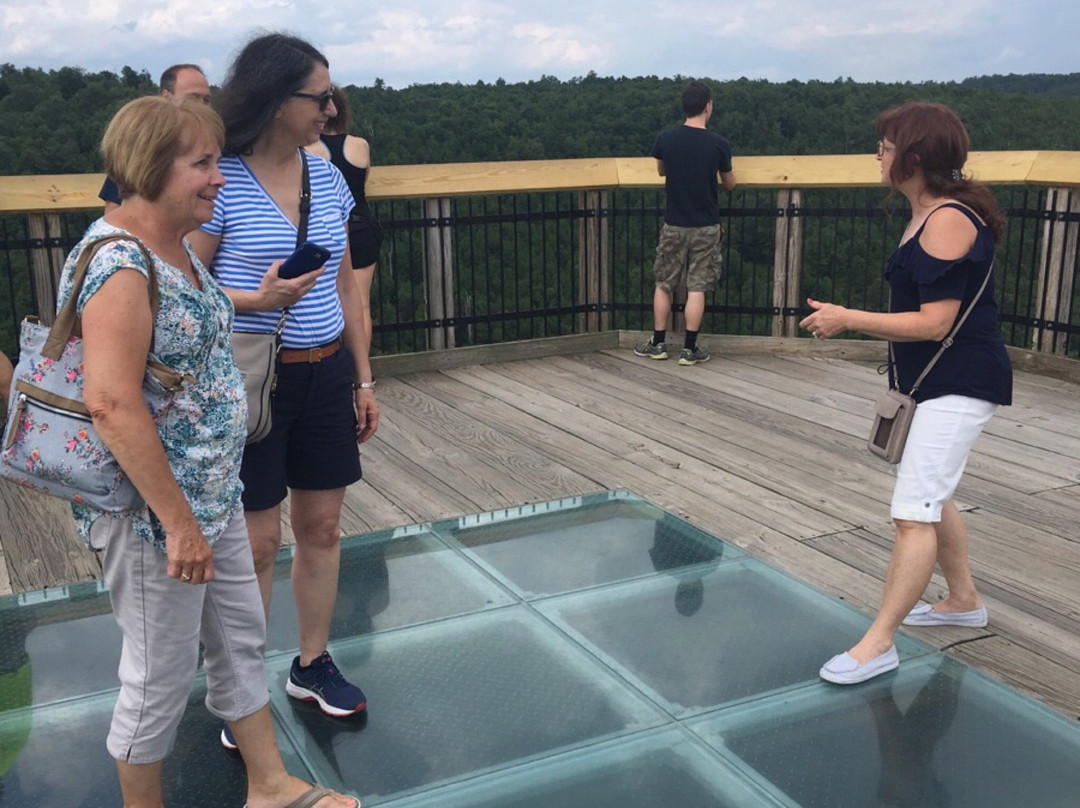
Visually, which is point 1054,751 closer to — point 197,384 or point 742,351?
point 197,384

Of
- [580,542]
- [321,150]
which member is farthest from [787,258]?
[580,542]

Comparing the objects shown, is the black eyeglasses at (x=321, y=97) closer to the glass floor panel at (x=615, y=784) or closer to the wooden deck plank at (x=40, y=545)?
the glass floor panel at (x=615, y=784)

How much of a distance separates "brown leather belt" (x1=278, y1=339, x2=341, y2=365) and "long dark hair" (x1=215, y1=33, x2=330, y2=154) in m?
0.46

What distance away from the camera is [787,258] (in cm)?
768

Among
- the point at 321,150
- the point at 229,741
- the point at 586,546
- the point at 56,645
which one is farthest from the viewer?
the point at 321,150

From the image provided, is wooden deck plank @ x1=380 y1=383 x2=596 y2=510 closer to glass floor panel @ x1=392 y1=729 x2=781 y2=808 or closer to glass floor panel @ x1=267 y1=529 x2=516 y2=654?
glass floor panel @ x1=267 y1=529 x2=516 y2=654

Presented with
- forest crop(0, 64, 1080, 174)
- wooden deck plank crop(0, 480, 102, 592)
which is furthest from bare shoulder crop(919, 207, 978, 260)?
forest crop(0, 64, 1080, 174)

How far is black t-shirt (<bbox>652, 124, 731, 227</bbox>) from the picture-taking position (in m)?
7.32

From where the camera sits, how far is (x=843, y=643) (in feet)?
11.2

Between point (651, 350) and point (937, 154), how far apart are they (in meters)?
4.84

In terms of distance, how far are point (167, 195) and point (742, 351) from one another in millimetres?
6274

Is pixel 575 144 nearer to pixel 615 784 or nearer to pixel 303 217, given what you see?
pixel 303 217

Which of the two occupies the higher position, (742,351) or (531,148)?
(531,148)

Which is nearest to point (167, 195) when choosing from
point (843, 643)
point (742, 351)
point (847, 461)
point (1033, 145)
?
point (843, 643)
